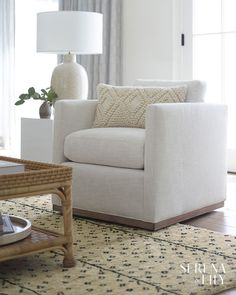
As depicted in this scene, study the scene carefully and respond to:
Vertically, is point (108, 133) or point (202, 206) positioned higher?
point (108, 133)

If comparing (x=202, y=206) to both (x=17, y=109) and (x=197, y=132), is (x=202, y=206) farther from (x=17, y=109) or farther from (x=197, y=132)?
(x=17, y=109)

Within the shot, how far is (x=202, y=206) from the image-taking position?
124 inches

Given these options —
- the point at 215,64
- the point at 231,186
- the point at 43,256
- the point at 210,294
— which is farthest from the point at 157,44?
the point at 210,294

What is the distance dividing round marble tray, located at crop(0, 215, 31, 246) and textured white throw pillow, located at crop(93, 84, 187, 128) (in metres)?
1.15

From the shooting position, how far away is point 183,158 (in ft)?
9.62

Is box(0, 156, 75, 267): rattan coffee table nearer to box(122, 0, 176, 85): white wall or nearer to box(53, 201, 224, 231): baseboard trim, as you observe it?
box(53, 201, 224, 231): baseboard trim

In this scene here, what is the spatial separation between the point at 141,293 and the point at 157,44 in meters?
3.62

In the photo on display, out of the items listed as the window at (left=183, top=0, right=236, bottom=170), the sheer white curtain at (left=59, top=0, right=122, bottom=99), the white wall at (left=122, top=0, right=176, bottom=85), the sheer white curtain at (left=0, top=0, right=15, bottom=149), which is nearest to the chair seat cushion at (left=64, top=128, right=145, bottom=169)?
the window at (left=183, top=0, right=236, bottom=170)

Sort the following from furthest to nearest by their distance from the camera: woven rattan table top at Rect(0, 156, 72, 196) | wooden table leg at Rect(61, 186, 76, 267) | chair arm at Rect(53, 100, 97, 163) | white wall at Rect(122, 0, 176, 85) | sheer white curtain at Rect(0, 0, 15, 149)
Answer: sheer white curtain at Rect(0, 0, 15, 149) < white wall at Rect(122, 0, 176, 85) < chair arm at Rect(53, 100, 97, 163) < wooden table leg at Rect(61, 186, 76, 267) < woven rattan table top at Rect(0, 156, 72, 196)

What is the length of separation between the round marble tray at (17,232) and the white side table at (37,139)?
158cm

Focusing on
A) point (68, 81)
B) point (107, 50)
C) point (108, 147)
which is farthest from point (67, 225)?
point (107, 50)

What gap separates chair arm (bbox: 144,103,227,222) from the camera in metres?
2.74

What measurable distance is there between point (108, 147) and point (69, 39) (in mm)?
1306

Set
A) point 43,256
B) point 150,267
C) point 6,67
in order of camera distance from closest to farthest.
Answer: point 150,267 → point 43,256 → point 6,67
